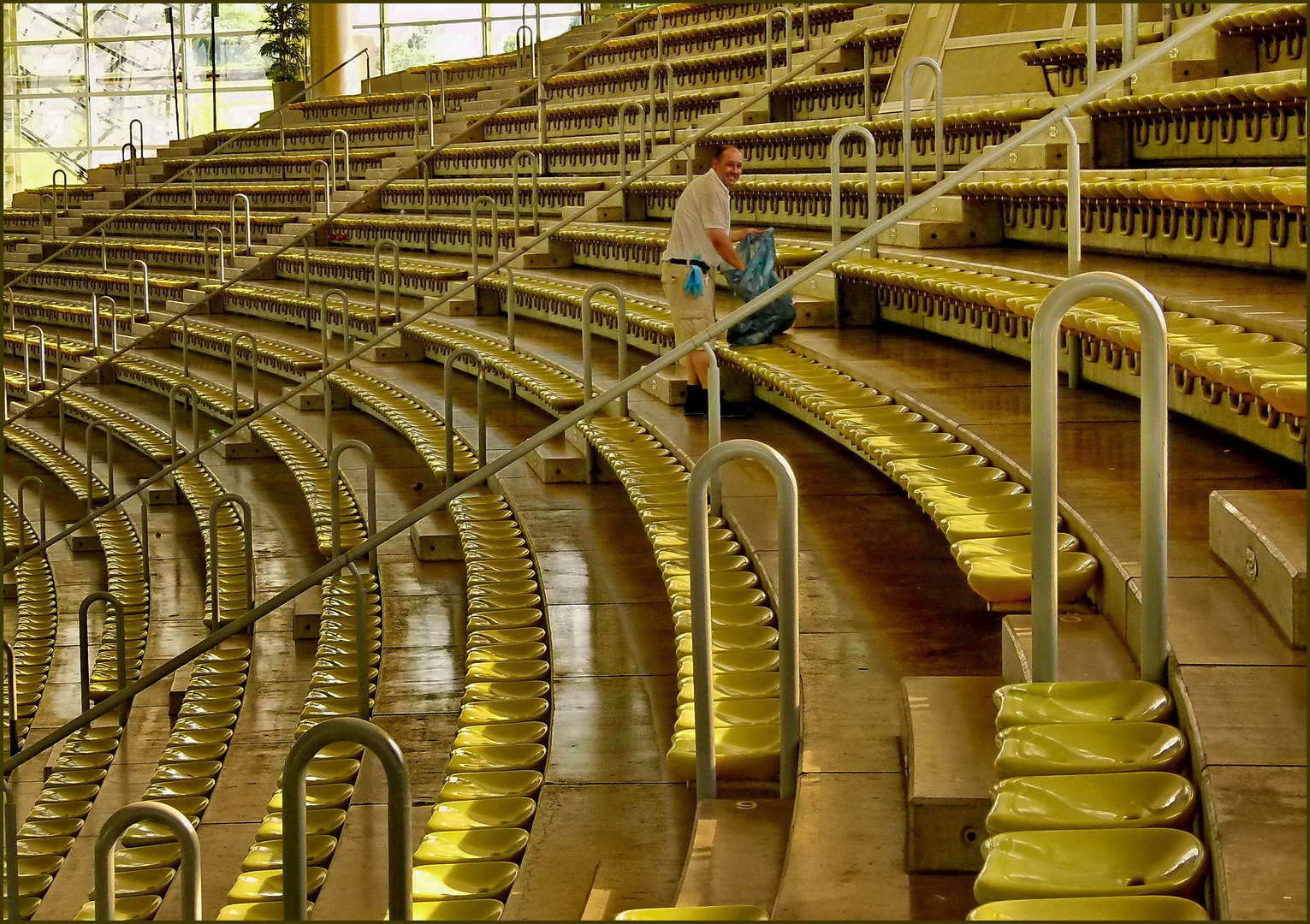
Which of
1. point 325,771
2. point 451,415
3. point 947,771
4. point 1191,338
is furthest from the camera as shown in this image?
point 451,415

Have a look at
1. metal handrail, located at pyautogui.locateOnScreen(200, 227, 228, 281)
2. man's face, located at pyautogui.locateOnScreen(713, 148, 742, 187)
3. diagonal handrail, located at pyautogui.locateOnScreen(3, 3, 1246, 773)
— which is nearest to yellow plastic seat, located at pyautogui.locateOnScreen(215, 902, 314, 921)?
diagonal handrail, located at pyautogui.locateOnScreen(3, 3, 1246, 773)

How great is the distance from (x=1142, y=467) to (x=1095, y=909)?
0.66 m

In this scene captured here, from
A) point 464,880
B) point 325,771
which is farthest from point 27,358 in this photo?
point 464,880

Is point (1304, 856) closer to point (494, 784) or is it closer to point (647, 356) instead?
point (494, 784)

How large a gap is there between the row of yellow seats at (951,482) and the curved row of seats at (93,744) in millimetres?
2503

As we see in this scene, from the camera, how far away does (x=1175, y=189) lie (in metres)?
3.78

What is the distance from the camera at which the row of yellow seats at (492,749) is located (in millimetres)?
2500

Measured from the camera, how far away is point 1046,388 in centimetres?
198

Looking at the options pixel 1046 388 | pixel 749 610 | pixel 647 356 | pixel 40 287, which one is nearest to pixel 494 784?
pixel 749 610

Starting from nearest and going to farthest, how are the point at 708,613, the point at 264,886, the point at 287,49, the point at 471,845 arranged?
the point at 708,613
the point at 471,845
the point at 264,886
the point at 287,49

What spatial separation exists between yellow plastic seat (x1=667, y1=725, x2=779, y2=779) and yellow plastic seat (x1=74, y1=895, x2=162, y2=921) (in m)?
1.54

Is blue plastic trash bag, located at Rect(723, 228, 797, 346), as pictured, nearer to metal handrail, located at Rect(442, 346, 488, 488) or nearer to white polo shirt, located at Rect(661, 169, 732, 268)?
white polo shirt, located at Rect(661, 169, 732, 268)

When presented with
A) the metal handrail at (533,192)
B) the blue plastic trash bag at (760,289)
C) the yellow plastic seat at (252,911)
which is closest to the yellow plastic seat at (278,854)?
the yellow plastic seat at (252,911)

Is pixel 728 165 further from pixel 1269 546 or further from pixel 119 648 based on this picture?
pixel 1269 546
